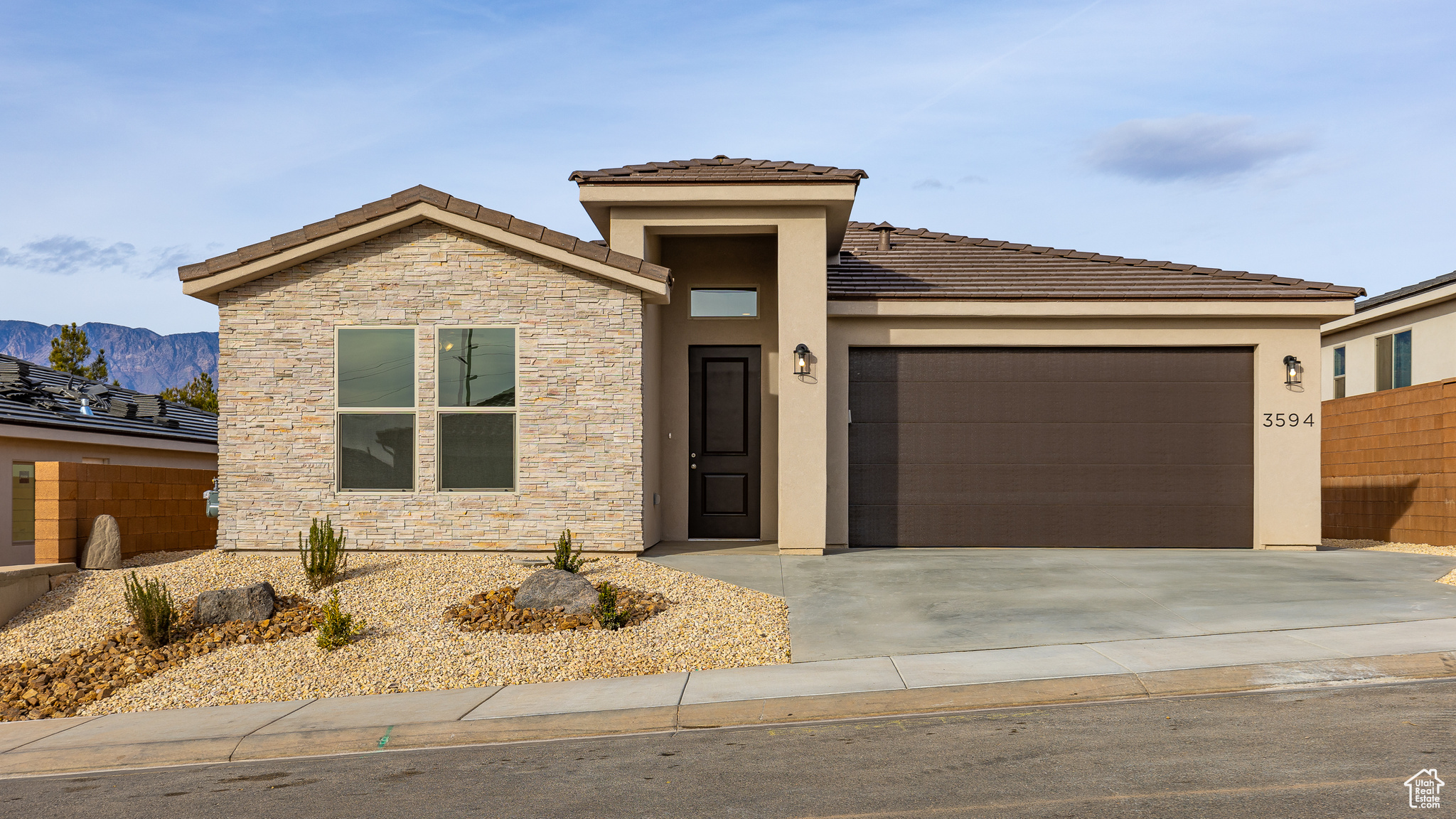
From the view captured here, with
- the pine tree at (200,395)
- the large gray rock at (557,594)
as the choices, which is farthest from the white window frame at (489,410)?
the pine tree at (200,395)

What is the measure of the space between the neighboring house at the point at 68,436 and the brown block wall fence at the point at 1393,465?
1793 cm

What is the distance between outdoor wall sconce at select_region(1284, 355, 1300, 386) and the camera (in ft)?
42.5

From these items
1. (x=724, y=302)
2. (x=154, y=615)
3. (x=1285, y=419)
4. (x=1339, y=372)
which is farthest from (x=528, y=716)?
(x=1339, y=372)

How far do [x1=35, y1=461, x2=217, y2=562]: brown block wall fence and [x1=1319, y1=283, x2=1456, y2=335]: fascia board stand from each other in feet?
58.6

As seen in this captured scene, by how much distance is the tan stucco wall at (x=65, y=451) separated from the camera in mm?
15352

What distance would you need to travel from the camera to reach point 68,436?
1645 centimetres

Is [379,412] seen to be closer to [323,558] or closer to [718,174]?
[323,558]

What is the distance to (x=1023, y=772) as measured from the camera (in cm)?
506

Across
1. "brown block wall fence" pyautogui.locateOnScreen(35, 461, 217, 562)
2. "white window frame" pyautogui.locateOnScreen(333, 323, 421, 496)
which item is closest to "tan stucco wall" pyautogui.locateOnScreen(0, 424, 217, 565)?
"brown block wall fence" pyautogui.locateOnScreen(35, 461, 217, 562)

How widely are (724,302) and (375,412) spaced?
503 centimetres

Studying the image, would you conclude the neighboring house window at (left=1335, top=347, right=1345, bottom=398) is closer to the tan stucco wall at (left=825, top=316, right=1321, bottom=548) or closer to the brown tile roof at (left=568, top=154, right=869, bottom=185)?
the tan stucco wall at (left=825, top=316, right=1321, bottom=548)

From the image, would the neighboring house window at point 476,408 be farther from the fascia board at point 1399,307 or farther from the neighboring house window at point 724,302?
the fascia board at point 1399,307

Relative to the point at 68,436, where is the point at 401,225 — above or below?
above

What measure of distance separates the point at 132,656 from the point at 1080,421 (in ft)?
36.8
